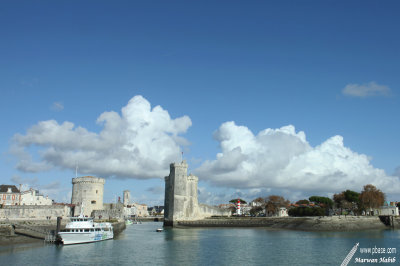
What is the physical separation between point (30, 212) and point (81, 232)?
13708 millimetres

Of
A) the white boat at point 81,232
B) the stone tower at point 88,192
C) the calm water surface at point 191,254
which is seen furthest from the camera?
the stone tower at point 88,192

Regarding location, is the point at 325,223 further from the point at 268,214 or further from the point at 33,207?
the point at 33,207

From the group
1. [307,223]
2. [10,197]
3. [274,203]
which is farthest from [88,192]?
[274,203]

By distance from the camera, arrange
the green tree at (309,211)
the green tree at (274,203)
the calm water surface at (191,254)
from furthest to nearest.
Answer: the green tree at (274,203)
the green tree at (309,211)
the calm water surface at (191,254)

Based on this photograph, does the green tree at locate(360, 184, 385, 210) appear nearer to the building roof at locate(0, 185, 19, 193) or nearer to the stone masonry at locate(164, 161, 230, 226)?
the stone masonry at locate(164, 161, 230, 226)

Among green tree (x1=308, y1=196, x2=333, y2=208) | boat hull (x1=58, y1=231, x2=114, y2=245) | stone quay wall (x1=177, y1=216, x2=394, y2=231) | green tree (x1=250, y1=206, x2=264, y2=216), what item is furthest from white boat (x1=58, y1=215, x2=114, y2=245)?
green tree (x1=308, y1=196, x2=333, y2=208)

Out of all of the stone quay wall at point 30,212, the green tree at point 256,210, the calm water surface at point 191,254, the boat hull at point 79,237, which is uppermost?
the stone quay wall at point 30,212

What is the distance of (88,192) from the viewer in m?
58.2

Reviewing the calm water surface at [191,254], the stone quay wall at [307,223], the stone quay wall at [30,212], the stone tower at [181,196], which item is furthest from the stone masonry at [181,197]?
the calm water surface at [191,254]

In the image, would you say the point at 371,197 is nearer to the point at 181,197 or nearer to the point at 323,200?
the point at 323,200

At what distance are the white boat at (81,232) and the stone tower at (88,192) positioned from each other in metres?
17.0

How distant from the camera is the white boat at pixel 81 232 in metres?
36.6

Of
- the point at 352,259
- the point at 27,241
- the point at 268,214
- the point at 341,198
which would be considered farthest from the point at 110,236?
the point at 341,198

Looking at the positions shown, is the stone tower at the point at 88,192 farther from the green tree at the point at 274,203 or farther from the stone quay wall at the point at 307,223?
the green tree at the point at 274,203
